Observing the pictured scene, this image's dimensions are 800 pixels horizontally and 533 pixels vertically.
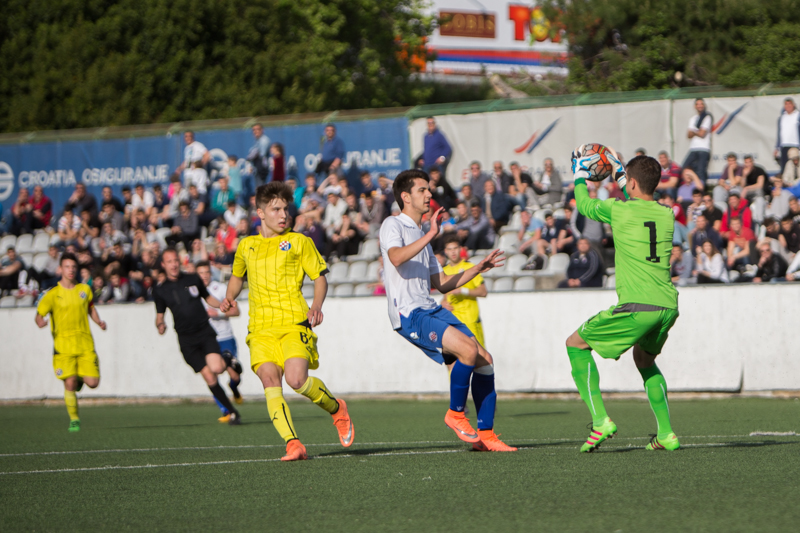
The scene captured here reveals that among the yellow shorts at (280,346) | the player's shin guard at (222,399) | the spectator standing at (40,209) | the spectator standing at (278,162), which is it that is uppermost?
the spectator standing at (278,162)

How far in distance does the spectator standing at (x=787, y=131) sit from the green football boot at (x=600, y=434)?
460 inches

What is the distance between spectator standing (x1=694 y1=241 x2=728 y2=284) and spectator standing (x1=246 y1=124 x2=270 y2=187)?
9.80 meters

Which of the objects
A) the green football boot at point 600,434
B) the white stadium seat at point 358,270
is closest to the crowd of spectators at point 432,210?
the white stadium seat at point 358,270

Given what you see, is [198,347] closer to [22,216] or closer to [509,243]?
[509,243]

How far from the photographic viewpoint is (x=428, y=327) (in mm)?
7344

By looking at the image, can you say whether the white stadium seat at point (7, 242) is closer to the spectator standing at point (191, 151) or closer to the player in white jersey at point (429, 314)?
the spectator standing at point (191, 151)

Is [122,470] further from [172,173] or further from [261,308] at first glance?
[172,173]

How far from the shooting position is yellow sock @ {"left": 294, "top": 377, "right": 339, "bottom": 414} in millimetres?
7605

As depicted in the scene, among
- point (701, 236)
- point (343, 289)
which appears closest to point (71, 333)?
point (343, 289)

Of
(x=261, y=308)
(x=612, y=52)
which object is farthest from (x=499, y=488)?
(x=612, y=52)

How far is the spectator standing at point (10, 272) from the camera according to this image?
70.8 feet

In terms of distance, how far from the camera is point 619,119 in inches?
771

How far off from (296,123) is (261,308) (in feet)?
48.6

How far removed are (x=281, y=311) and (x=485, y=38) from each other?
67173 millimetres
